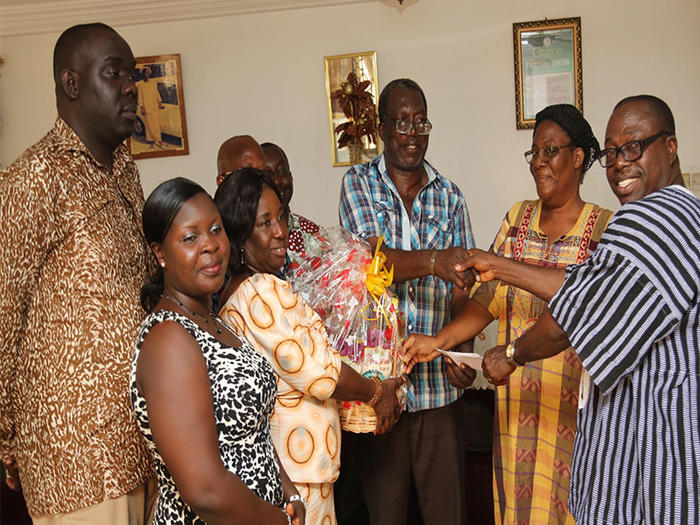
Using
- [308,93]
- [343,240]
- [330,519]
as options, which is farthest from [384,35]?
[330,519]

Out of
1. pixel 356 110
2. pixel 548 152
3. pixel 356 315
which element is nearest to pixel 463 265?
pixel 356 315

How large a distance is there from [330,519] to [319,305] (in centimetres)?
79

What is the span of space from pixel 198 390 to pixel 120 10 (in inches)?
169

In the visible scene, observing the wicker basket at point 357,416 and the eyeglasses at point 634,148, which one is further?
the wicker basket at point 357,416

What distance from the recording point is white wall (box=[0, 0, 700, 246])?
4.57m

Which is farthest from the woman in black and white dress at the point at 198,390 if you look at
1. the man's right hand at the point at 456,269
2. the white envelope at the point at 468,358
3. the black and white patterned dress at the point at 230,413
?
the man's right hand at the point at 456,269

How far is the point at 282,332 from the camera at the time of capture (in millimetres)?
2023

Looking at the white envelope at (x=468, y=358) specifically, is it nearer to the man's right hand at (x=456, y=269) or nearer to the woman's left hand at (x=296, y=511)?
the man's right hand at (x=456, y=269)

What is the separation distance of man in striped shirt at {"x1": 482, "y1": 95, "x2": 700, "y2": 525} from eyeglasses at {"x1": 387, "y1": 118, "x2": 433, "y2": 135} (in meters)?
1.30

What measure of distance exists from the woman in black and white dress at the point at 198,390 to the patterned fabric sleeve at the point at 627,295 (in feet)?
3.06

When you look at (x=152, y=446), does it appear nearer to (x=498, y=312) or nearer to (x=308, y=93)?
(x=498, y=312)

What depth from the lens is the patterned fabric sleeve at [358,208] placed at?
115 inches

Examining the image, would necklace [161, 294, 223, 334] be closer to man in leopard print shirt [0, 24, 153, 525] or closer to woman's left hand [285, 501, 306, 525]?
man in leopard print shirt [0, 24, 153, 525]

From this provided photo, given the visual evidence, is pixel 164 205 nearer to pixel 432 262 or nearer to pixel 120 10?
pixel 432 262
